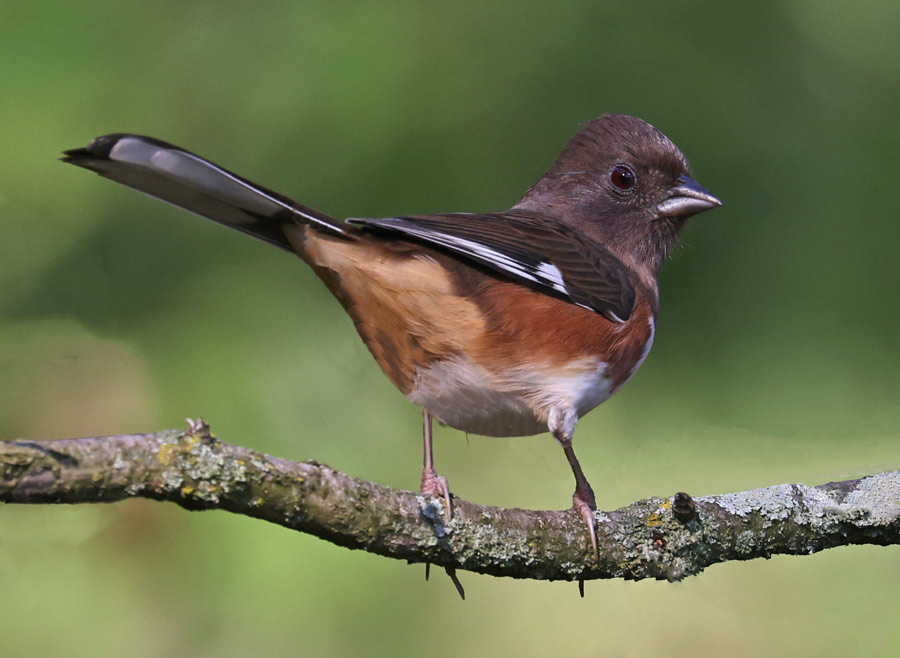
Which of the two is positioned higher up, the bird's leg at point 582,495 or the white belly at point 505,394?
the white belly at point 505,394

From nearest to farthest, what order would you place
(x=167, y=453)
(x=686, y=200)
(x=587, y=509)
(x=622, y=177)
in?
(x=167, y=453) < (x=587, y=509) < (x=686, y=200) < (x=622, y=177)

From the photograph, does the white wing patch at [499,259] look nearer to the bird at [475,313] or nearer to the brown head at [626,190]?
the bird at [475,313]

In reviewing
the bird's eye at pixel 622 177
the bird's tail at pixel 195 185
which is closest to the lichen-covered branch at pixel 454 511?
the bird's tail at pixel 195 185

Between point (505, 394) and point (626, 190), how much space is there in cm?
120

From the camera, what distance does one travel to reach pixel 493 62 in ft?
10.5

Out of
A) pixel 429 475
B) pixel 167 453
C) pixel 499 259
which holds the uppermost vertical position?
pixel 499 259

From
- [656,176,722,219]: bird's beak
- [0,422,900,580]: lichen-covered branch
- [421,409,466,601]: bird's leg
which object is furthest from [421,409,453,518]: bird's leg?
[656,176,722,219]: bird's beak

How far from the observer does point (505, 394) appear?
8.29ft

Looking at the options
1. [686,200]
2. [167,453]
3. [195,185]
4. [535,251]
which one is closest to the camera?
[167,453]

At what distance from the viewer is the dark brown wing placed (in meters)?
2.49

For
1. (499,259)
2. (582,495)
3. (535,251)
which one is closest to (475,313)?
(499,259)

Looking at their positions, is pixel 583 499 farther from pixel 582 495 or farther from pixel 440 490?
pixel 440 490

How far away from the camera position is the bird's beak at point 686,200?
3150 millimetres

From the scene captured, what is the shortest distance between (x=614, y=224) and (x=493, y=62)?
2.31 ft
